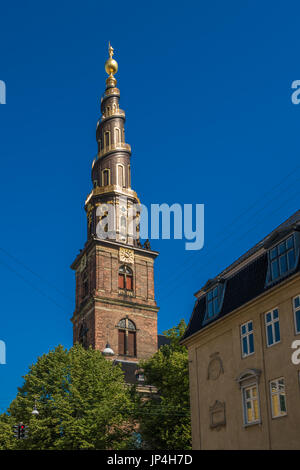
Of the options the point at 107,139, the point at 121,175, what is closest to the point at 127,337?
the point at 121,175

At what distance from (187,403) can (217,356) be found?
47.4ft

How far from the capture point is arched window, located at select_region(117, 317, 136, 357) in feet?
224

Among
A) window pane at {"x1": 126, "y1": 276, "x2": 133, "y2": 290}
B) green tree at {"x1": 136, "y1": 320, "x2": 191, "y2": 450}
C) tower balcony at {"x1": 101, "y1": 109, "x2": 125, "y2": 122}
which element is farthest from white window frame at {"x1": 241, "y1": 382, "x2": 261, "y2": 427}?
tower balcony at {"x1": 101, "y1": 109, "x2": 125, "y2": 122}

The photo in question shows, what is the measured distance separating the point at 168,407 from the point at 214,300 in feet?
48.2

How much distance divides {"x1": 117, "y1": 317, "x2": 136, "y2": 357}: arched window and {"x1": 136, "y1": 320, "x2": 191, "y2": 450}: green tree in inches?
816

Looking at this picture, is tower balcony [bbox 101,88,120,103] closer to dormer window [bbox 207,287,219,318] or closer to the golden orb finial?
the golden orb finial

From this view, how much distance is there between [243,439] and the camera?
→ 26.8 meters

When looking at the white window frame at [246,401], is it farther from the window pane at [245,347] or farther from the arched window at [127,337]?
the arched window at [127,337]

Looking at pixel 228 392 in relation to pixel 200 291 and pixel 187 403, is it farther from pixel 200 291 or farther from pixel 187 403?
pixel 187 403
